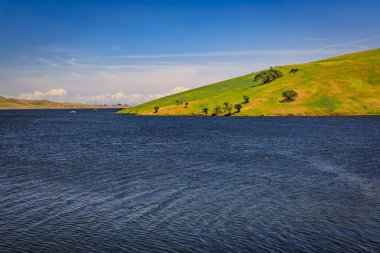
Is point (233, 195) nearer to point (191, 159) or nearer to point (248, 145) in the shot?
point (191, 159)

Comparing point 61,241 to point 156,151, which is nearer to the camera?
point 61,241

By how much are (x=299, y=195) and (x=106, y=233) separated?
73.6 ft

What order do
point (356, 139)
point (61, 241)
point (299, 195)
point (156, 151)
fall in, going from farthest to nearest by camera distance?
point (356, 139) < point (156, 151) < point (299, 195) < point (61, 241)

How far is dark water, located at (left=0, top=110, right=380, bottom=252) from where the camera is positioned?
29.8m

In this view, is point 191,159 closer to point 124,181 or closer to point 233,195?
point 124,181

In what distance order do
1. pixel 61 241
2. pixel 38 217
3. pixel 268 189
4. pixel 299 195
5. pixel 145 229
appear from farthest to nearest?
pixel 268 189, pixel 299 195, pixel 38 217, pixel 145 229, pixel 61 241

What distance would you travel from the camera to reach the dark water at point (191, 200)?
2981 centimetres

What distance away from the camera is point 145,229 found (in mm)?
32406

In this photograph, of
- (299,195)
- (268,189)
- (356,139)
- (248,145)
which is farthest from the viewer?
(356,139)

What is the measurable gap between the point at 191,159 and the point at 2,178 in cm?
3045

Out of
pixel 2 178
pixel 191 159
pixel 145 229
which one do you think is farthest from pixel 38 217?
pixel 191 159

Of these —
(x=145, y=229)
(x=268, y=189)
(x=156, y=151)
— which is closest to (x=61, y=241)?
(x=145, y=229)

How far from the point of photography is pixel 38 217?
35.2 metres

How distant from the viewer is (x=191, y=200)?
41688 millimetres
